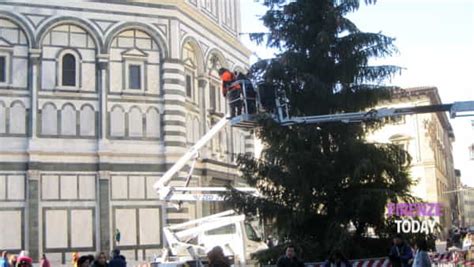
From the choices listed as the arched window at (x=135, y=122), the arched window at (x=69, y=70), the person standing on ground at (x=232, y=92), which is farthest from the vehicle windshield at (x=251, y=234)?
the person standing on ground at (x=232, y=92)

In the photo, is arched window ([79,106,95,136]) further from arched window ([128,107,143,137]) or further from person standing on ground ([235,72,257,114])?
person standing on ground ([235,72,257,114])

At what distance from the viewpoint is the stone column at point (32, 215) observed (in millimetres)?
28344

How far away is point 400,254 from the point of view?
13.4 m

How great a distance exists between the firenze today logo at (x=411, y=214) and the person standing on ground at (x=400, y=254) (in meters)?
1.63

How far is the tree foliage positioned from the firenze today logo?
19cm

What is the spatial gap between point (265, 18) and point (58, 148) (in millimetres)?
15229

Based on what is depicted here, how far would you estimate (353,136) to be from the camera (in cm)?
1556

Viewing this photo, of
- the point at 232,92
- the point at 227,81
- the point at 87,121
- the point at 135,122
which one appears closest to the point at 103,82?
the point at 87,121

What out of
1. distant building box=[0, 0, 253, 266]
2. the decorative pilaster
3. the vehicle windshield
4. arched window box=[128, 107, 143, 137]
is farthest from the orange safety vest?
arched window box=[128, 107, 143, 137]

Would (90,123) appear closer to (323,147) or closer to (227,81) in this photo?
(323,147)

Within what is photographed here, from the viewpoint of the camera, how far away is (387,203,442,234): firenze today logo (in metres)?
15.1

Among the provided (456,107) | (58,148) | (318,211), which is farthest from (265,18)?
(58,148)

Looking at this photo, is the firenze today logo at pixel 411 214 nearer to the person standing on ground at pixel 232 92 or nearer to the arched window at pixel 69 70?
the person standing on ground at pixel 232 92

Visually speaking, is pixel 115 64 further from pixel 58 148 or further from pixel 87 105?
pixel 58 148
